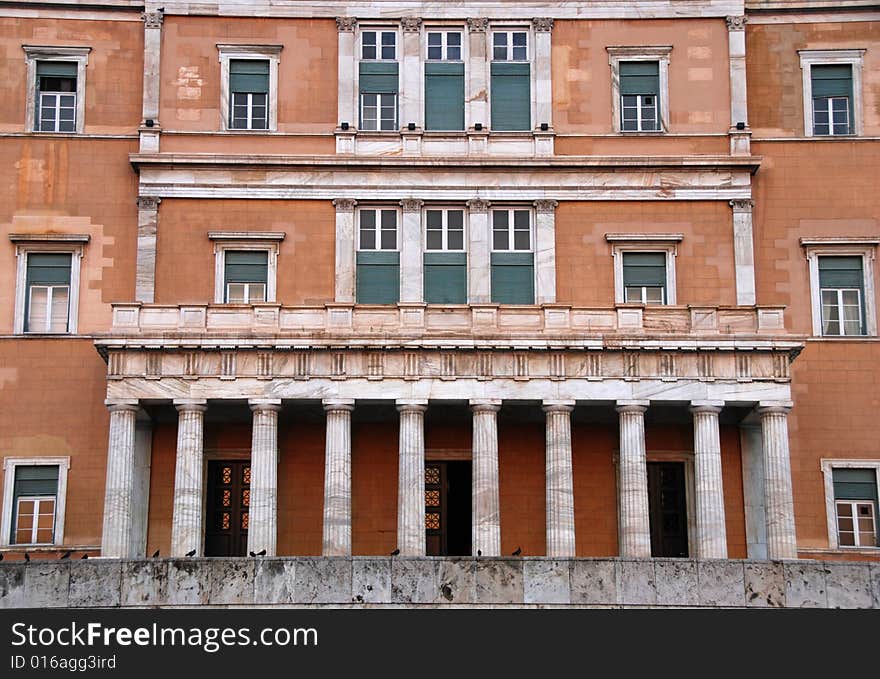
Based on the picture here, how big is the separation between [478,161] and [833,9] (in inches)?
463

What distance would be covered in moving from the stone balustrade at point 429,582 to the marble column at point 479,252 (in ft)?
37.6

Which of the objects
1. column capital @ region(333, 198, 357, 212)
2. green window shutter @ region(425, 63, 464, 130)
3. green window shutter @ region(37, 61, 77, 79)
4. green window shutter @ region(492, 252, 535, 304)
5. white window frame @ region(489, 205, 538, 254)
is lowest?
green window shutter @ region(492, 252, 535, 304)

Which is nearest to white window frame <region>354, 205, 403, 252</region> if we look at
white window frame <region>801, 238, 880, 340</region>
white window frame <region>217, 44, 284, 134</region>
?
white window frame <region>217, 44, 284, 134</region>

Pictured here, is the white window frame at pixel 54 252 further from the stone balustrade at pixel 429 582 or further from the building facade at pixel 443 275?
the stone balustrade at pixel 429 582

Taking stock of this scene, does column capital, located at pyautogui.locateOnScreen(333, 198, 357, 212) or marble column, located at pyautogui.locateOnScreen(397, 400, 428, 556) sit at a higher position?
column capital, located at pyautogui.locateOnScreen(333, 198, 357, 212)

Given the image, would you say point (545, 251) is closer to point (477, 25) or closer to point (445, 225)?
point (445, 225)

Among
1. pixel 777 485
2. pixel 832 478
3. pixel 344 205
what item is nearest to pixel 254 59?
pixel 344 205

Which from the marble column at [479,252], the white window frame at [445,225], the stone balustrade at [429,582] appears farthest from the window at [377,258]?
the stone balustrade at [429,582]

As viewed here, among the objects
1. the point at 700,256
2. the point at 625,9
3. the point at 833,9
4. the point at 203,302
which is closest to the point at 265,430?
the point at 203,302

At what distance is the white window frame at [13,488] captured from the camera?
40.5 m

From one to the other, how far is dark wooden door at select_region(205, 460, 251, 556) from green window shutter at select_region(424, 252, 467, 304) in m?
7.19

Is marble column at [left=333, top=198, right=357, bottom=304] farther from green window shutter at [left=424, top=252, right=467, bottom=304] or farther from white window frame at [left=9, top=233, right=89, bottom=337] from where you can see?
white window frame at [left=9, top=233, right=89, bottom=337]

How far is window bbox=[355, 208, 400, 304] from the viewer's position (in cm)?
4203

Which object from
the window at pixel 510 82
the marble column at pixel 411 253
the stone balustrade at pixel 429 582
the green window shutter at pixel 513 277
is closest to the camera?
the stone balustrade at pixel 429 582
